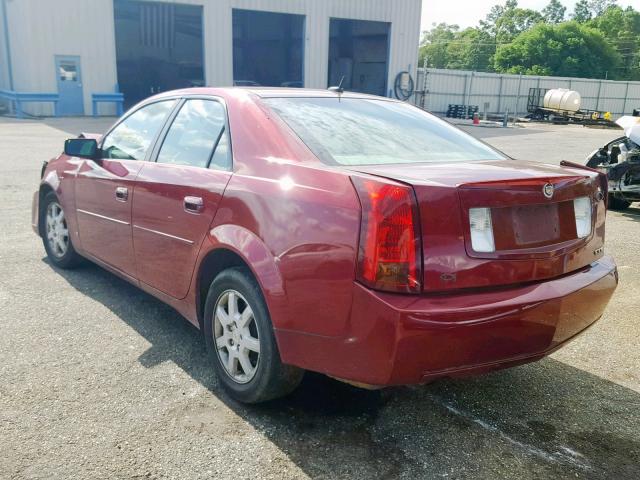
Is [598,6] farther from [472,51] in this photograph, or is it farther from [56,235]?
[56,235]

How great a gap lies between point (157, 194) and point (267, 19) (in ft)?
126

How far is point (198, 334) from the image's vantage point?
13.3 feet

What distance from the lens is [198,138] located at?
3605 mm

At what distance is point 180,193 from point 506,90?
44.3 m

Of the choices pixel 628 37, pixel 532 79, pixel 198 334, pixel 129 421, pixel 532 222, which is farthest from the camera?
pixel 628 37

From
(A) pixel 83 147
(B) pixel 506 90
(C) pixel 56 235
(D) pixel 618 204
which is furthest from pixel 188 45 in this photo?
(A) pixel 83 147

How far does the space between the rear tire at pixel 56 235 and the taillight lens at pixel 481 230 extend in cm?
368

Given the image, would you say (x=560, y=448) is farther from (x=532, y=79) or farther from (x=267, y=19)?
(x=532, y=79)

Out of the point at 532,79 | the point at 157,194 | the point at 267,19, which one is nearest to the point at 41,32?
the point at 267,19

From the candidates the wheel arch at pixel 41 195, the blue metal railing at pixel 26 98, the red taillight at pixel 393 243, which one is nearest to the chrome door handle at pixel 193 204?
the red taillight at pixel 393 243

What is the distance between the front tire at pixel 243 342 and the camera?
2887mm

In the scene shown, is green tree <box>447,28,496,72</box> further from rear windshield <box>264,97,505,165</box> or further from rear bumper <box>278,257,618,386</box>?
rear bumper <box>278,257,618,386</box>

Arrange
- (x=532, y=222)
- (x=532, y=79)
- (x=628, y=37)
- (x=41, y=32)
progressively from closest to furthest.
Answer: (x=532, y=222) < (x=41, y=32) < (x=532, y=79) < (x=628, y=37)

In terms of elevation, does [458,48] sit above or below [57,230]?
above
